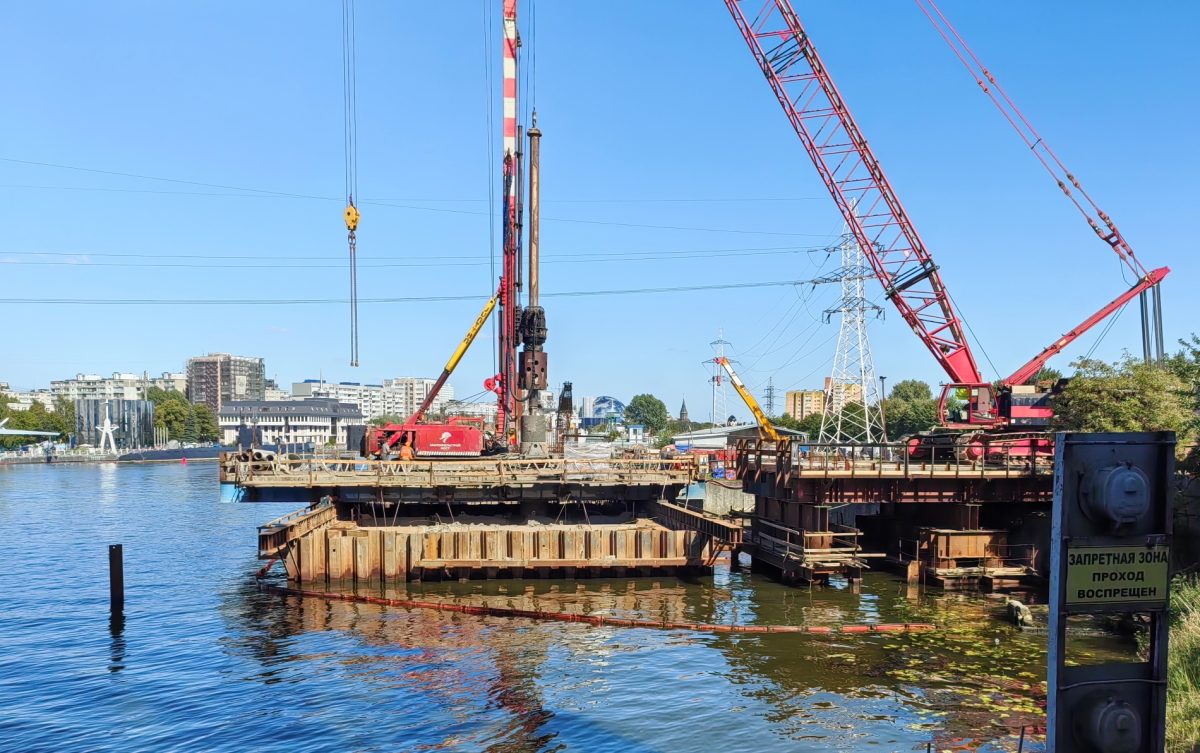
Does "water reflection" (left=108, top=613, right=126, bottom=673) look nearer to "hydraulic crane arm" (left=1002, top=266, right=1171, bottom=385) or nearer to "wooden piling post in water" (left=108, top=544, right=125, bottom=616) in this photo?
"wooden piling post in water" (left=108, top=544, right=125, bottom=616)

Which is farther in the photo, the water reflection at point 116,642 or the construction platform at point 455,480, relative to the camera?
the construction platform at point 455,480

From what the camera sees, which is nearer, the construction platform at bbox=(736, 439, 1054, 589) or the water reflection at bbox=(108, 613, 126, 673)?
the water reflection at bbox=(108, 613, 126, 673)

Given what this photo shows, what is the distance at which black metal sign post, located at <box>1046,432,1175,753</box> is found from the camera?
7785mm

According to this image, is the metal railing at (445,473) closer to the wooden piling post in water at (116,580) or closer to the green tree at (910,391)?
the wooden piling post in water at (116,580)

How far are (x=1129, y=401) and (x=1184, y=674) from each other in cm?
2000

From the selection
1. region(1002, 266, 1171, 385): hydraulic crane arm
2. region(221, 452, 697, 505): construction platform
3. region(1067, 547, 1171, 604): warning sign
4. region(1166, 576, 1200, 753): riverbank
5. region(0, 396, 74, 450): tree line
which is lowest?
region(0, 396, 74, 450): tree line

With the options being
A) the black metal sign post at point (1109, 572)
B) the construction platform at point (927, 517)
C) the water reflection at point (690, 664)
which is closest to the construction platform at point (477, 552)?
the water reflection at point (690, 664)

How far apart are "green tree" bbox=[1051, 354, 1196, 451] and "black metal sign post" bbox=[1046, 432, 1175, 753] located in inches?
1102

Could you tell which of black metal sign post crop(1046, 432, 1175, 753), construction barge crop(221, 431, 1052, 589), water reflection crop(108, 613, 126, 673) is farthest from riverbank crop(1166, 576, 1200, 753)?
water reflection crop(108, 613, 126, 673)

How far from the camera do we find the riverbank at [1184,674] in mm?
13500

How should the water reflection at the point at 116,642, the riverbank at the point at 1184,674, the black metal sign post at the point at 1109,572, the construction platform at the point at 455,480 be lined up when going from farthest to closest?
1. the construction platform at the point at 455,480
2. the water reflection at the point at 116,642
3. the riverbank at the point at 1184,674
4. the black metal sign post at the point at 1109,572

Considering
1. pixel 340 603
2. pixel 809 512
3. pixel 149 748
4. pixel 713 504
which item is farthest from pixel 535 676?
pixel 713 504

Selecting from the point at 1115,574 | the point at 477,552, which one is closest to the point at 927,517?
the point at 477,552

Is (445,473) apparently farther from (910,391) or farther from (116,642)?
(910,391)
